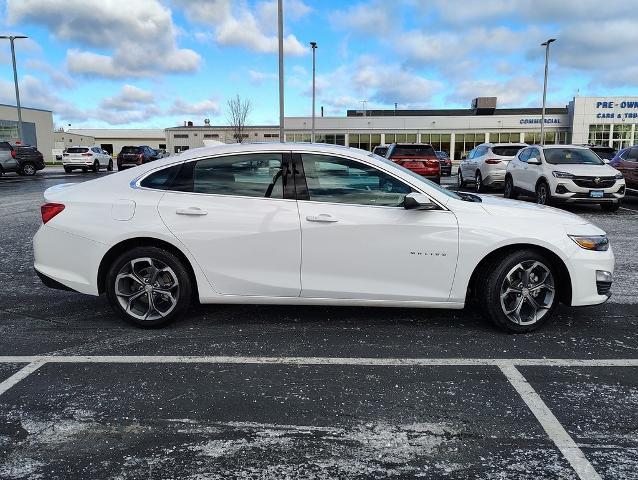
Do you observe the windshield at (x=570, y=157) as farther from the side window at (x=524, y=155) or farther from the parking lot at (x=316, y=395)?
the parking lot at (x=316, y=395)

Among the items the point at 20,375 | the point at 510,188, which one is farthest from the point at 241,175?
the point at 510,188

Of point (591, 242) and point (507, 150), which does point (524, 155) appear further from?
point (591, 242)

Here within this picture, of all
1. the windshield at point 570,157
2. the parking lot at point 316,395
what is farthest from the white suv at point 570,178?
the parking lot at point 316,395

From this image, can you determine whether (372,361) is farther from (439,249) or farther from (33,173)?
(33,173)

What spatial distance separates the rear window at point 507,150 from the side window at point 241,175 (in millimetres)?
14706

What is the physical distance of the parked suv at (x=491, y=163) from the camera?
1730 cm

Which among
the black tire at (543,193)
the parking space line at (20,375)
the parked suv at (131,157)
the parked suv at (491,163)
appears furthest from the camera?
the parked suv at (131,157)

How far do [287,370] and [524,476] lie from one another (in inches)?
66.3

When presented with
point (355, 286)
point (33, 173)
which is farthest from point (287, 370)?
point (33, 173)

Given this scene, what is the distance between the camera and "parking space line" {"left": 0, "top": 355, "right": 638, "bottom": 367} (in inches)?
149

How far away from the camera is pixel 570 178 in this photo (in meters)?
12.1

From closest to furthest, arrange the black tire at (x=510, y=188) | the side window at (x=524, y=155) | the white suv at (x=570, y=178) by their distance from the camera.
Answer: the white suv at (x=570, y=178), the side window at (x=524, y=155), the black tire at (x=510, y=188)

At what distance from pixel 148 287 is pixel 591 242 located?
3669mm

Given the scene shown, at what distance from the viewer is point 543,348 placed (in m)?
4.10
